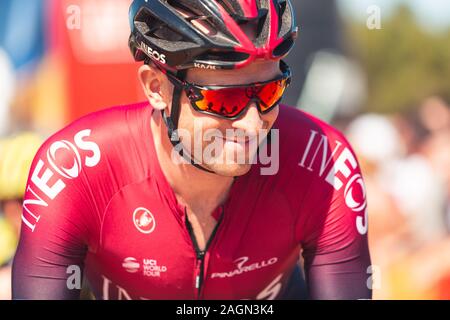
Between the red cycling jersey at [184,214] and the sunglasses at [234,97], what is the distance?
1.58 feet

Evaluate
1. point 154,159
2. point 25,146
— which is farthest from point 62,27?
point 154,159

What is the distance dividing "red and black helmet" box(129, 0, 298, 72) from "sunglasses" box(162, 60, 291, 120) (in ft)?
0.33

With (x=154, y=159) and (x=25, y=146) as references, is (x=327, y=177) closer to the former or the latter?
(x=154, y=159)

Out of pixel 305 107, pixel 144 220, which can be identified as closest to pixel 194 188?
pixel 144 220

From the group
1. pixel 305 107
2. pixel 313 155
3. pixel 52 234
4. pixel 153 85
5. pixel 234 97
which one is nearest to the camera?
pixel 234 97

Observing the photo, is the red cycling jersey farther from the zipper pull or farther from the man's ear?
the man's ear

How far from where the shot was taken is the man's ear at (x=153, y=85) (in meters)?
3.49

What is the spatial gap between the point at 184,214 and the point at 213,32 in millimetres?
898

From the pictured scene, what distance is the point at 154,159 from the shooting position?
3.60 m

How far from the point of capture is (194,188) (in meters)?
3.62

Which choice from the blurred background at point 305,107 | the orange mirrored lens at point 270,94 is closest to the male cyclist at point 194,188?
the orange mirrored lens at point 270,94

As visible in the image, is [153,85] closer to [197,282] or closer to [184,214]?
[184,214]

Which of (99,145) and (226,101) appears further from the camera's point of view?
(99,145)

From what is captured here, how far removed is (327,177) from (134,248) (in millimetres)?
974
